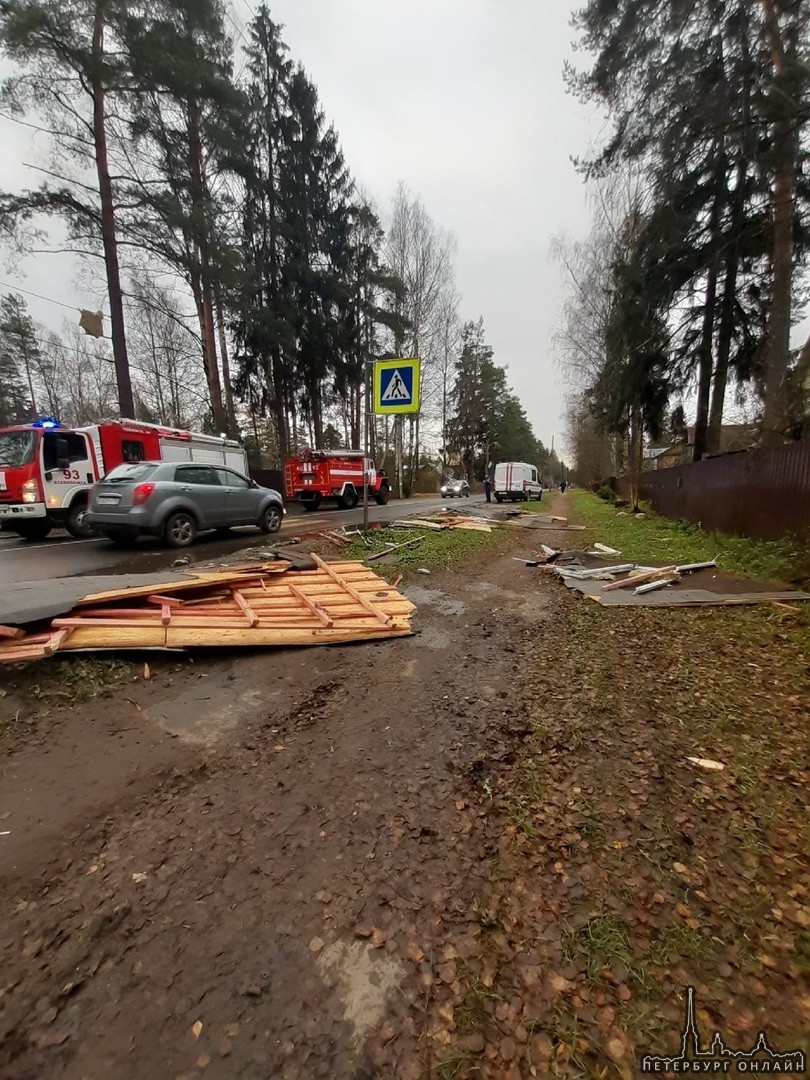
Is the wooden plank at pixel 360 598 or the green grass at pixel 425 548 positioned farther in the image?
the green grass at pixel 425 548

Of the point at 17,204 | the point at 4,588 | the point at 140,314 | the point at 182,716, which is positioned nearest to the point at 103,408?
the point at 140,314

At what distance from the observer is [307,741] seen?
2.76 meters

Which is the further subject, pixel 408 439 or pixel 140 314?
pixel 408 439

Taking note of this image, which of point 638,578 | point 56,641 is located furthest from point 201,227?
point 638,578

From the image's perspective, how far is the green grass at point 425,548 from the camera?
757 centimetres

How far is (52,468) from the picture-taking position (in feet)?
32.5

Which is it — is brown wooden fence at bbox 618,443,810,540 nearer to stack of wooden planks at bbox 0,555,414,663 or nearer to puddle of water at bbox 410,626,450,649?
puddle of water at bbox 410,626,450,649

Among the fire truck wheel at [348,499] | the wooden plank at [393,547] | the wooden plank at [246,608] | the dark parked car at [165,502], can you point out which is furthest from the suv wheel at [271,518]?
the fire truck wheel at [348,499]

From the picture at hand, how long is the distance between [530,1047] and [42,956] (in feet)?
5.08

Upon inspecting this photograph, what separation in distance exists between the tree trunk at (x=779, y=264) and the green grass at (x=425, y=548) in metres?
6.25

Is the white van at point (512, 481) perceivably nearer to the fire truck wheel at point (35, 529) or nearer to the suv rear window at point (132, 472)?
the suv rear window at point (132, 472)

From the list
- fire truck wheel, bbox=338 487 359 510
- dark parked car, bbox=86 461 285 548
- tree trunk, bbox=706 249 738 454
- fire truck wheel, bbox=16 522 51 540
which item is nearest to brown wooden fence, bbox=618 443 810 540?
tree trunk, bbox=706 249 738 454

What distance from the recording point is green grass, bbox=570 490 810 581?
655cm

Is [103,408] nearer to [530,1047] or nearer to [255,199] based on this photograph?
[255,199]
